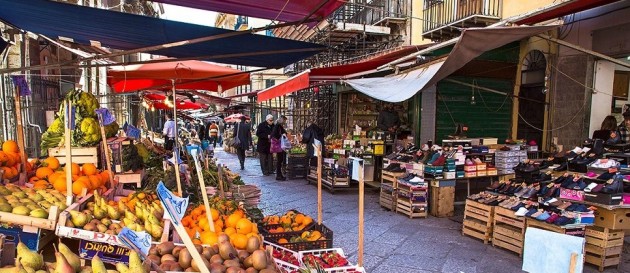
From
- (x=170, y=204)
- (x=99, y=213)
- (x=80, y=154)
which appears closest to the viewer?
(x=170, y=204)

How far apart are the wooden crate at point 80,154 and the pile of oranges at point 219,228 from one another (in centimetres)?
125

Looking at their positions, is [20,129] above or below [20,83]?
below

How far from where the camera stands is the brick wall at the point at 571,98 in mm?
8695

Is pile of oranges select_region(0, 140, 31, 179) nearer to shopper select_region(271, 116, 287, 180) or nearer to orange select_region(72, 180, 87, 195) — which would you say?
orange select_region(72, 180, 87, 195)

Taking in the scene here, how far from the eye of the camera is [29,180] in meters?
3.55

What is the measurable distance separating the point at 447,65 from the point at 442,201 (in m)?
2.90

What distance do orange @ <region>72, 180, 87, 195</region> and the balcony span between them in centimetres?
861

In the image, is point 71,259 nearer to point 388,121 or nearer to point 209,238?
point 209,238

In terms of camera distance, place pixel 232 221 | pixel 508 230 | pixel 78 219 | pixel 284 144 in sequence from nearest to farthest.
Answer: pixel 78 219 → pixel 232 221 → pixel 508 230 → pixel 284 144

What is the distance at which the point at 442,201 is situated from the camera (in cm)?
701

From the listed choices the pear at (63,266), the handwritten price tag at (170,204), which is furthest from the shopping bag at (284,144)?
the pear at (63,266)

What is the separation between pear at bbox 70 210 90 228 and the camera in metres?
2.47

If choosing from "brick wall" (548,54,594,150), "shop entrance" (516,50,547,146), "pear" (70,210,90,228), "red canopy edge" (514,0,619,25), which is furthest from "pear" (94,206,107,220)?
"shop entrance" (516,50,547,146)

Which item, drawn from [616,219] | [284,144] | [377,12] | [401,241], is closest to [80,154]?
[401,241]
